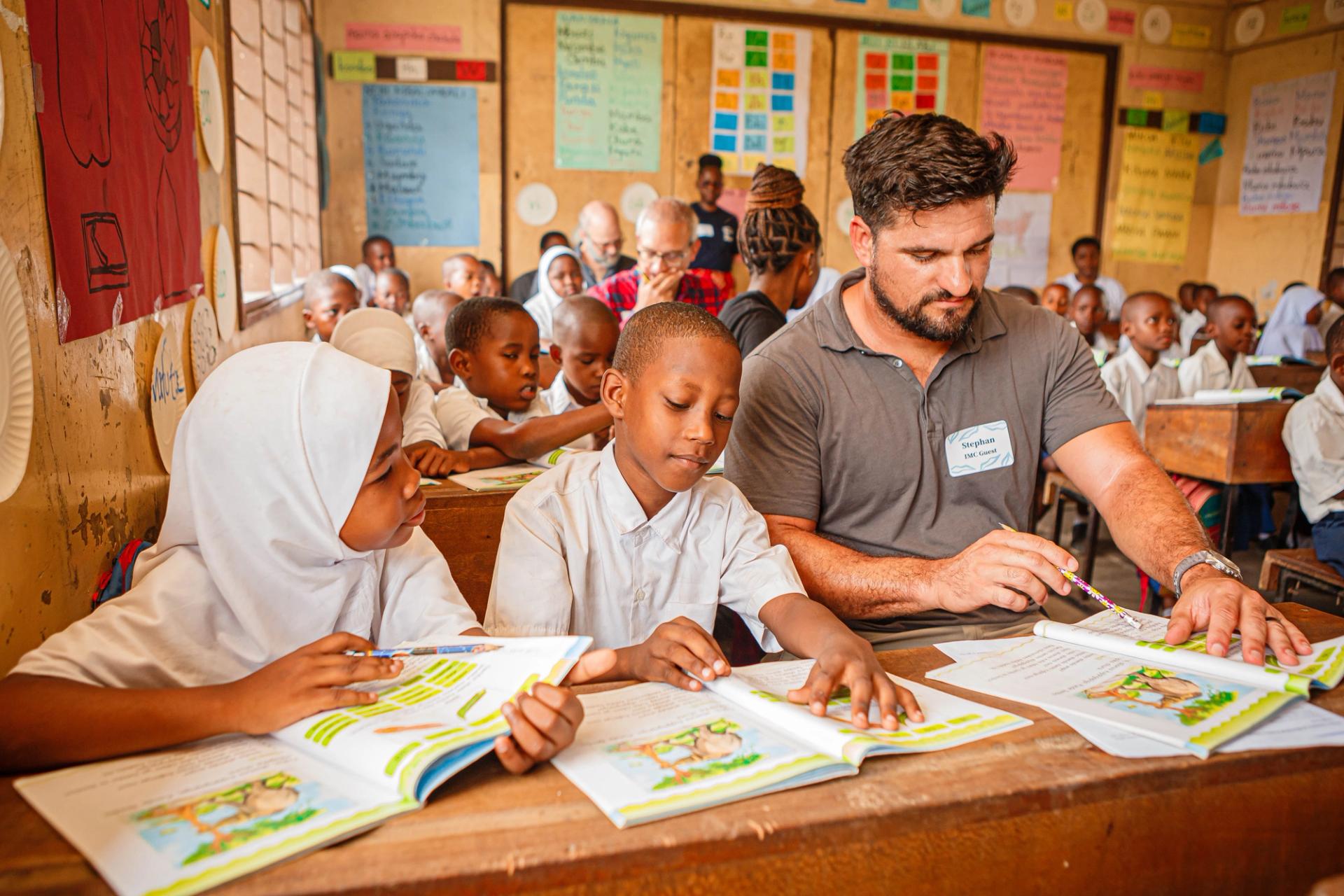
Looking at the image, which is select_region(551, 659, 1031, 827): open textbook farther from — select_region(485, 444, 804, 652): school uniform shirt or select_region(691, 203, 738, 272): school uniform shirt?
select_region(691, 203, 738, 272): school uniform shirt

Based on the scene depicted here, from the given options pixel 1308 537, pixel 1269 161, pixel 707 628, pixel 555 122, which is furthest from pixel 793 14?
pixel 707 628

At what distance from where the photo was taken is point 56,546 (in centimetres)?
123

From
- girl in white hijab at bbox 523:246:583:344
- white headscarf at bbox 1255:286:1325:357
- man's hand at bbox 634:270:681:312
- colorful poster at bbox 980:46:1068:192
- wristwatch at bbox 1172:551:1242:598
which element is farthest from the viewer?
colorful poster at bbox 980:46:1068:192

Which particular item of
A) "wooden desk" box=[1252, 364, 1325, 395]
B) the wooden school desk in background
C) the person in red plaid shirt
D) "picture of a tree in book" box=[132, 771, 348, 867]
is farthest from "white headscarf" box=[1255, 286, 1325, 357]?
"picture of a tree in book" box=[132, 771, 348, 867]

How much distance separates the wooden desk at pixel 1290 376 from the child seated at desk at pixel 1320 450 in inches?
78.5

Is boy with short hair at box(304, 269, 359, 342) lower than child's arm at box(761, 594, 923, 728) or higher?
higher

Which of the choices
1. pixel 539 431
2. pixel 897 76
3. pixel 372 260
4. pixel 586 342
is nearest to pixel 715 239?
pixel 897 76

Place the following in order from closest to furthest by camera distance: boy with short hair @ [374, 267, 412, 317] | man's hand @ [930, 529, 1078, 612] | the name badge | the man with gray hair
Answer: man's hand @ [930, 529, 1078, 612] → the name badge → the man with gray hair → boy with short hair @ [374, 267, 412, 317]

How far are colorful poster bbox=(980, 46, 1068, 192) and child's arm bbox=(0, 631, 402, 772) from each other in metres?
7.48

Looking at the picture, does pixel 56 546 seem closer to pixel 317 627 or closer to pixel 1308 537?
pixel 317 627

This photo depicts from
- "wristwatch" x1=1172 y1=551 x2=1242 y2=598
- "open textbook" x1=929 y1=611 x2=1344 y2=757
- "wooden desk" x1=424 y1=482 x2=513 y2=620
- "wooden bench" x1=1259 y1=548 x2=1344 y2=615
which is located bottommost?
"wooden bench" x1=1259 y1=548 x2=1344 y2=615

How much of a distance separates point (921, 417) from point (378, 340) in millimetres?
1522

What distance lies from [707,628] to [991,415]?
688 millimetres

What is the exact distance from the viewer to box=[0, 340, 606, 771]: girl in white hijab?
96 cm
